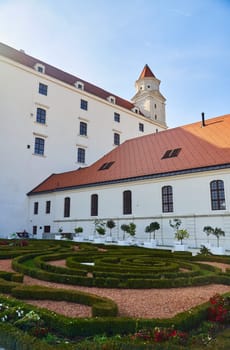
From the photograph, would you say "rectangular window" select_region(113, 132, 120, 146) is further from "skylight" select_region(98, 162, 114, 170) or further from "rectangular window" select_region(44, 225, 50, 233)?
"rectangular window" select_region(44, 225, 50, 233)

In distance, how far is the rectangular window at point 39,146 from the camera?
117 ft

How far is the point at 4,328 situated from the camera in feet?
14.8

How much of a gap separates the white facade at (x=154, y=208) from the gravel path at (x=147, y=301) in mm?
11696

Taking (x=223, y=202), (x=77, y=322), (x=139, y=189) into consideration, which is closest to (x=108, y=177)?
(x=139, y=189)

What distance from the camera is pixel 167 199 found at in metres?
22.7

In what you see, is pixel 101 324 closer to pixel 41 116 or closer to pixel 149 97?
pixel 41 116

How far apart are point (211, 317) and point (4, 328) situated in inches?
155

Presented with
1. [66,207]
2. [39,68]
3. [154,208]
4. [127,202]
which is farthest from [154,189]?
[39,68]

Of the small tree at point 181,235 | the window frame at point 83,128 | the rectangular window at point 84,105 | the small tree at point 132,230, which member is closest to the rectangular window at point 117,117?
the rectangular window at point 84,105

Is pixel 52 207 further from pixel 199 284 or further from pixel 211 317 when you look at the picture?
pixel 211 317

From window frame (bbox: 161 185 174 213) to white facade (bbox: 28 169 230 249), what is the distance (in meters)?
0.25

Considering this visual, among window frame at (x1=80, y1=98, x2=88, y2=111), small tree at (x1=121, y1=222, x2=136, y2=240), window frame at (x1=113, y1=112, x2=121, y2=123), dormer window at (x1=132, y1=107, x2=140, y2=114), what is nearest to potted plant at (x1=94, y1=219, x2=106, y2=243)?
Result: small tree at (x1=121, y1=222, x2=136, y2=240)

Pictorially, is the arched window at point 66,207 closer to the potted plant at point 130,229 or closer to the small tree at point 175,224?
the potted plant at point 130,229

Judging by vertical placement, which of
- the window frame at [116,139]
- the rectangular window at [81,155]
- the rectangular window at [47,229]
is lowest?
the rectangular window at [47,229]
